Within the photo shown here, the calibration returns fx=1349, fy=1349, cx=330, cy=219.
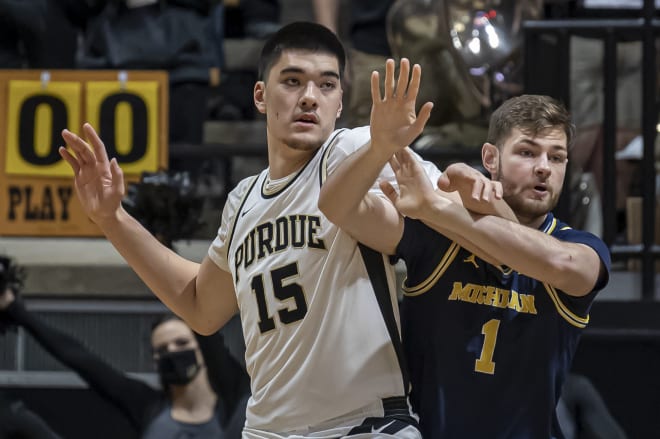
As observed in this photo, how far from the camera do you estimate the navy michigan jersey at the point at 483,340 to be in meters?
3.26

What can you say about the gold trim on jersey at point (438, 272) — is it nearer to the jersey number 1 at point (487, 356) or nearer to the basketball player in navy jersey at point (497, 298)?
the basketball player in navy jersey at point (497, 298)

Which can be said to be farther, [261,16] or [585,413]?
[261,16]

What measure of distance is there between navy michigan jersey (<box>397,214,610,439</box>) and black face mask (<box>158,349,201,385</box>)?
2.19m

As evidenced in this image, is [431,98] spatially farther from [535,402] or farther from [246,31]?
[535,402]

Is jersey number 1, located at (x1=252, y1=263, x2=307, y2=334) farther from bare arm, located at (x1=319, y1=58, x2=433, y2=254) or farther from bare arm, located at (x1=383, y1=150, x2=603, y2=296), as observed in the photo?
bare arm, located at (x1=383, y1=150, x2=603, y2=296)

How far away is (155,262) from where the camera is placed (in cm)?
377

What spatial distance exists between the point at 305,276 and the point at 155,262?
61 centimetres

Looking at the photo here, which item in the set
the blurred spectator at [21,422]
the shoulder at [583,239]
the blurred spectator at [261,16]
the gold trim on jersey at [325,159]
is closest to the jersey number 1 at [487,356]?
the shoulder at [583,239]

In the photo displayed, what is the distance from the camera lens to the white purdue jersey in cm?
329

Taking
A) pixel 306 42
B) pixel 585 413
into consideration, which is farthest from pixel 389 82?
pixel 585 413

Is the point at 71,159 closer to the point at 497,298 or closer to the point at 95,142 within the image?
the point at 95,142

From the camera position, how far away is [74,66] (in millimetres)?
6848

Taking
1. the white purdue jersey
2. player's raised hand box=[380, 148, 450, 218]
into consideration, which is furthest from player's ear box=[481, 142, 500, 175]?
player's raised hand box=[380, 148, 450, 218]

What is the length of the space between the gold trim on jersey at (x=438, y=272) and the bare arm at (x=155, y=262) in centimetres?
65
